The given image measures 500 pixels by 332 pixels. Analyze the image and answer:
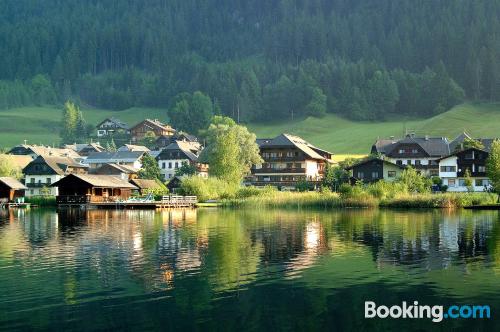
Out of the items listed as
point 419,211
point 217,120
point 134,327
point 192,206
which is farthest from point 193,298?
point 217,120

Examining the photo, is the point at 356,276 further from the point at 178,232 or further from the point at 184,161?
the point at 184,161

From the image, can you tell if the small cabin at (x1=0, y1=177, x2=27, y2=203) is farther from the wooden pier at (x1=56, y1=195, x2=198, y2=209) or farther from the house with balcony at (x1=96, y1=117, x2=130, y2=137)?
the house with balcony at (x1=96, y1=117, x2=130, y2=137)

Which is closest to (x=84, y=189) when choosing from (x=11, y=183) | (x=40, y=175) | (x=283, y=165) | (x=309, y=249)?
(x=11, y=183)

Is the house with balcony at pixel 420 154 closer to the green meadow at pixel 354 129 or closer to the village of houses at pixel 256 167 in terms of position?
the village of houses at pixel 256 167

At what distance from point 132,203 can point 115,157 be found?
54776 millimetres

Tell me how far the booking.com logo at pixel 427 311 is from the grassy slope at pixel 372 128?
12708 cm

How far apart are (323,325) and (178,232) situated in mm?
29768

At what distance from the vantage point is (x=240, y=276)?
2916 cm

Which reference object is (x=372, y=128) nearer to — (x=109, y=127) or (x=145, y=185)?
(x=109, y=127)

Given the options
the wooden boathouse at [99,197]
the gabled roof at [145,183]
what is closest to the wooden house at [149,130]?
the gabled roof at [145,183]

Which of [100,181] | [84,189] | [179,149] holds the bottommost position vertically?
[84,189]

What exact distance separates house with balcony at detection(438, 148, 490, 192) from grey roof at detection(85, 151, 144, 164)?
2554 inches

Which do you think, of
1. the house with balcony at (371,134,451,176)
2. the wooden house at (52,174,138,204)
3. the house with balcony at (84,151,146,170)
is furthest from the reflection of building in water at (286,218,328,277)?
the house with balcony at (84,151,146,170)

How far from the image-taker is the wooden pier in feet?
289
